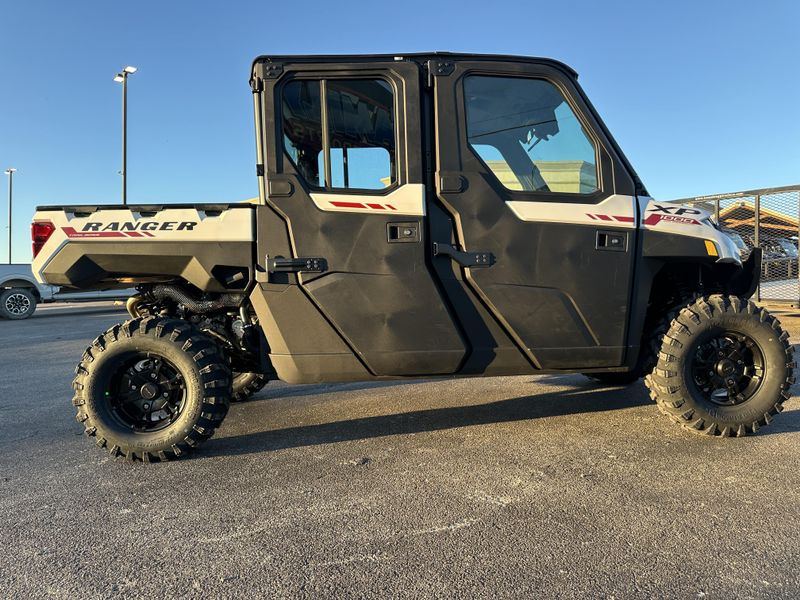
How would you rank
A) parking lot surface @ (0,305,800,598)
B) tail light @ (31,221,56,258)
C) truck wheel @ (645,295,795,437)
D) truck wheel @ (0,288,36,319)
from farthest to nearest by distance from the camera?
truck wheel @ (0,288,36,319)
truck wheel @ (645,295,795,437)
tail light @ (31,221,56,258)
parking lot surface @ (0,305,800,598)

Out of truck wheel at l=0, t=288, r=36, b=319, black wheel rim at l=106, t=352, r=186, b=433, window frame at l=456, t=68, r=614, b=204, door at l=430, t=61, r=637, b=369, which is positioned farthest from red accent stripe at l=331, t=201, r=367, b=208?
truck wheel at l=0, t=288, r=36, b=319

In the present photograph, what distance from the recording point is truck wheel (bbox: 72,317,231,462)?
3.22 meters

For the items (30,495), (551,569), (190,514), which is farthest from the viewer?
(30,495)

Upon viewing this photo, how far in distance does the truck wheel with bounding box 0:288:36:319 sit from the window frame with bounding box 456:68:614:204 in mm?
16420

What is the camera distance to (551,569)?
2016 millimetres

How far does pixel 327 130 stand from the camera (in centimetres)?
331

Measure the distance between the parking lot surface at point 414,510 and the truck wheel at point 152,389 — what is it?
6.7 inches

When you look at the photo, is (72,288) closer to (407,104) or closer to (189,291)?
(189,291)

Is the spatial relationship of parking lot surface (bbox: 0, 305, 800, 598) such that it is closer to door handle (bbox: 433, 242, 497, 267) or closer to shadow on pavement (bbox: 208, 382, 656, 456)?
shadow on pavement (bbox: 208, 382, 656, 456)

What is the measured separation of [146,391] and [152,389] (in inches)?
1.4

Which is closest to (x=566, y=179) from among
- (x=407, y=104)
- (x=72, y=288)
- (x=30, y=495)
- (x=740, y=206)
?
(x=407, y=104)

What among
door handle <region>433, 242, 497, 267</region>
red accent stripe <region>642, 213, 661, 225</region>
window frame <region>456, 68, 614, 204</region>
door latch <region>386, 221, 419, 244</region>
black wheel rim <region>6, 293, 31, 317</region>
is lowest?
black wheel rim <region>6, 293, 31, 317</region>

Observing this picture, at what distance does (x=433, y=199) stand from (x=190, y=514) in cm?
221

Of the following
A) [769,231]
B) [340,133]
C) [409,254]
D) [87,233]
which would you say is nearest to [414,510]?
[409,254]
